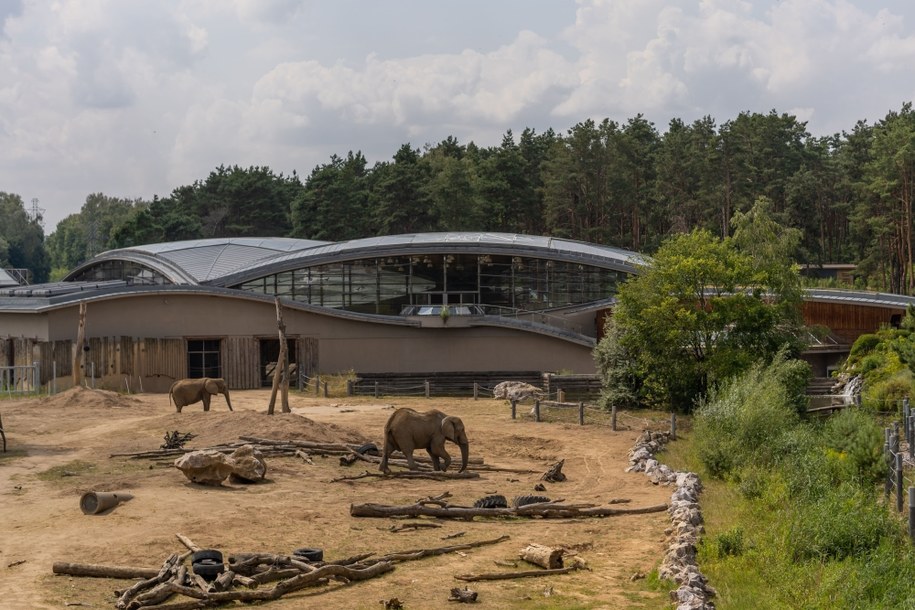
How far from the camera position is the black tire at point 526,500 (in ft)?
74.0

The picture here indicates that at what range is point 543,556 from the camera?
1764 centimetres

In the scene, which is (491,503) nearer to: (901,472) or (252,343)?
(901,472)

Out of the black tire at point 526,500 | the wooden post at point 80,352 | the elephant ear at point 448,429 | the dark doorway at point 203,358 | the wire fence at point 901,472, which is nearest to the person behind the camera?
the wire fence at point 901,472

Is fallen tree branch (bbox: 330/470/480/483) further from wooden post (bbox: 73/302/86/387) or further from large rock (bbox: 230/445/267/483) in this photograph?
wooden post (bbox: 73/302/86/387)

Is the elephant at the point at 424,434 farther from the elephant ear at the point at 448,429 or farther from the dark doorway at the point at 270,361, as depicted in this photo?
the dark doorway at the point at 270,361

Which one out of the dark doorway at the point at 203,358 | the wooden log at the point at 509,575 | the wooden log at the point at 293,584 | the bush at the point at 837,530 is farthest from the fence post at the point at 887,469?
the dark doorway at the point at 203,358

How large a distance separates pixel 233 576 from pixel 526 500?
320 inches

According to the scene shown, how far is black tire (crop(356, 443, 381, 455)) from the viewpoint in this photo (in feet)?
94.5

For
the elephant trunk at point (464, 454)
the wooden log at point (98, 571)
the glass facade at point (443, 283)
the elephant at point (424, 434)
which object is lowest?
the wooden log at point (98, 571)

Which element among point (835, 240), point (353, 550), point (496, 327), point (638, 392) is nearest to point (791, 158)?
point (835, 240)

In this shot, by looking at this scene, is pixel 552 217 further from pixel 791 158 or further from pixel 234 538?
pixel 234 538

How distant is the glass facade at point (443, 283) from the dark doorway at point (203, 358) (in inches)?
163

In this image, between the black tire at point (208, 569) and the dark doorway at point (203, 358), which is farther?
the dark doorway at point (203, 358)

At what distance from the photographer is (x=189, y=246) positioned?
63188 millimetres
